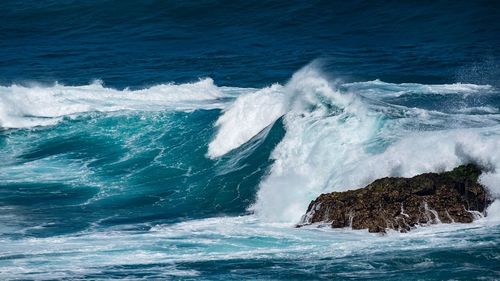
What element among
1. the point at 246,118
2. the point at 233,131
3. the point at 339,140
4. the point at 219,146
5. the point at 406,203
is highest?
Result: the point at 246,118

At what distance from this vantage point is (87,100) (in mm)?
31297

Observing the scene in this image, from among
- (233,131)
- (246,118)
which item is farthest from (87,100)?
(233,131)

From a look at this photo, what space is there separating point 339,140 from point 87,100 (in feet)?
38.1

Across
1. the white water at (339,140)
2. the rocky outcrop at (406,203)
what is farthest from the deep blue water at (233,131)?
the rocky outcrop at (406,203)

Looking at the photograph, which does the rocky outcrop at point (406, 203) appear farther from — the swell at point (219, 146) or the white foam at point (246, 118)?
the white foam at point (246, 118)

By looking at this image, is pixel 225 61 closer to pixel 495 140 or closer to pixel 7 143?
pixel 7 143

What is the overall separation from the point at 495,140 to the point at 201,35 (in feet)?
75.4

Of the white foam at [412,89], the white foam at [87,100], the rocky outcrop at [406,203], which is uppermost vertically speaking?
the white foam at [87,100]

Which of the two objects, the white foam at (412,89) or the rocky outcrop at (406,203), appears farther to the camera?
the white foam at (412,89)

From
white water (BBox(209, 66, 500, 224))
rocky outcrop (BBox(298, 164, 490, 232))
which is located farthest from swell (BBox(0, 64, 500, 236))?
rocky outcrop (BBox(298, 164, 490, 232))

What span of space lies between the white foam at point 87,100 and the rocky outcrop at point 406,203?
12764mm

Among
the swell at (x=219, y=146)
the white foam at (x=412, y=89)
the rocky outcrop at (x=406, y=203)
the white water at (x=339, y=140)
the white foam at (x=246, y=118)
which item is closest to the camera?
the rocky outcrop at (x=406, y=203)

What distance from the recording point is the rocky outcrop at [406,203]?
54.5ft

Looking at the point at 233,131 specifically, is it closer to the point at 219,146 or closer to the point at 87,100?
the point at 219,146
